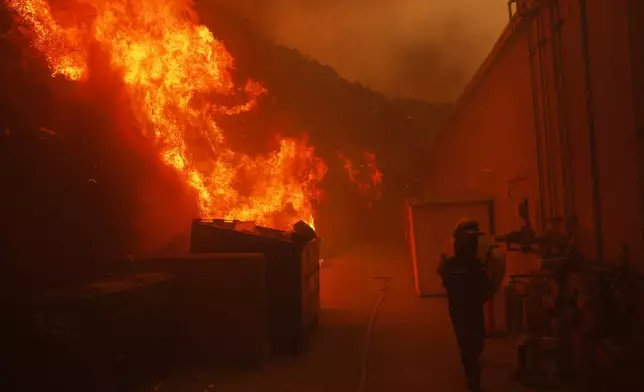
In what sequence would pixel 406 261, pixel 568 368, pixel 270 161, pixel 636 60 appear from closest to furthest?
pixel 636 60 → pixel 568 368 → pixel 270 161 → pixel 406 261

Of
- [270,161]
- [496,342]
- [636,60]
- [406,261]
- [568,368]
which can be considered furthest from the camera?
[406,261]

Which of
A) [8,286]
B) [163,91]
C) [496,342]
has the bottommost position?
[496,342]

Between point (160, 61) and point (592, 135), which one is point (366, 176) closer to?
point (160, 61)

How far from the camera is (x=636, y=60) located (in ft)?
18.0

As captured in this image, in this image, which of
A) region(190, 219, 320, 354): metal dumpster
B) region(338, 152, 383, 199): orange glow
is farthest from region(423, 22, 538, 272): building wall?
region(338, 152, 383, 199): orange glow

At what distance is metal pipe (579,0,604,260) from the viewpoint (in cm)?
661

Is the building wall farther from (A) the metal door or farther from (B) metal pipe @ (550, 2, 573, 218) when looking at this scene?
(B) metal pipe @ (550, 2, 573, 218)

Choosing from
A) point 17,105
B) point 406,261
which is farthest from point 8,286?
point 406,261

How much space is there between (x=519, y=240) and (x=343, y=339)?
3.67m

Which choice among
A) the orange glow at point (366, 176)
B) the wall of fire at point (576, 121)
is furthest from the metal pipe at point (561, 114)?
the orange glow at point (366, 176)

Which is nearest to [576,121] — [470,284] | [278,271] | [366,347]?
[470,284]

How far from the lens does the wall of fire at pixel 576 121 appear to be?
18.7 ft

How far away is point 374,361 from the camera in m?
8.05

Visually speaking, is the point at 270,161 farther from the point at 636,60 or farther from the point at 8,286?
the point at 636,60
